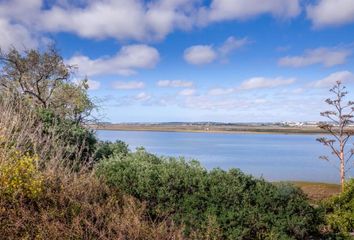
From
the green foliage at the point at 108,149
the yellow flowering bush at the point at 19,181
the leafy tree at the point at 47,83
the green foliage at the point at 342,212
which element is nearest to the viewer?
the yellow flowering bush at the point at 19,181

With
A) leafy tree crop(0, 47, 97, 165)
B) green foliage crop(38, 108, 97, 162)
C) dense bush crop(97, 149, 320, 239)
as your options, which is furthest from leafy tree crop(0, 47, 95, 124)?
dense bush crop(97, 149, 320, 239)

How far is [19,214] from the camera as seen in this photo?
778 cm

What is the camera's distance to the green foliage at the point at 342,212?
10.8m

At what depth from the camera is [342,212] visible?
11078 millimetres

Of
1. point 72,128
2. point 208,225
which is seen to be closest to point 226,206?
point 208,225

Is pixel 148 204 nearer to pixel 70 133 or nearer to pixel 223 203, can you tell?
pixel 223 203

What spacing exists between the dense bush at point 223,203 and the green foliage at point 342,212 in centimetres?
200

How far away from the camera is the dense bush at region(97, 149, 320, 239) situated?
27.1ft

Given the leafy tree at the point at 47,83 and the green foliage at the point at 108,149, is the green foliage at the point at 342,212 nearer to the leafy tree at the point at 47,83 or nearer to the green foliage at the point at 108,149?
the green foliage at the point at 108,149

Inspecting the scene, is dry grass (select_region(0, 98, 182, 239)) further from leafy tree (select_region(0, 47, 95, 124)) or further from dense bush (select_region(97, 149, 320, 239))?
leafy tree (select_region(0, 47, 95, 124))

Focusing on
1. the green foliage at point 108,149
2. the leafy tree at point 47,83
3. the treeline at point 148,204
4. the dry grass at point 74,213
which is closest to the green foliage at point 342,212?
the treeline at point 148,204

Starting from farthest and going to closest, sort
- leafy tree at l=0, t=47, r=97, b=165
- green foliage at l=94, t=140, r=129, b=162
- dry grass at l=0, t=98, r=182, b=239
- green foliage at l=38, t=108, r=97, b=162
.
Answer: leafy tree at l=0, t=47, r=97, b=165
green foliage at l=38, t=108, r=97, b=162
green foliage at l=94, t=140, r=129, b=162
dry grass at l=0, t=98, r=182, b=239

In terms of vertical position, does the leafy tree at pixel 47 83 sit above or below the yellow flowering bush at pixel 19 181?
above

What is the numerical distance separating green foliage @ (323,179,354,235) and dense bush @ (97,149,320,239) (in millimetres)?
1998
